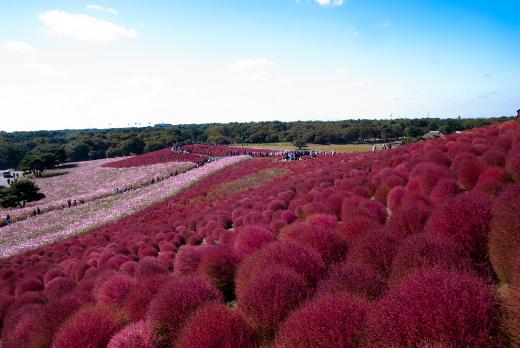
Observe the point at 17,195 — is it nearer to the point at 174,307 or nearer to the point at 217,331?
the point at 174,307

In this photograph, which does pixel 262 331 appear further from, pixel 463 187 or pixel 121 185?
pixel 121 185

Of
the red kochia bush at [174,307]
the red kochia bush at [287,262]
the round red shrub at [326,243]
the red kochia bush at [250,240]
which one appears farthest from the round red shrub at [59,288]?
the round red shrub at [326,243]

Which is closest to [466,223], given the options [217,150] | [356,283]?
[356,283]

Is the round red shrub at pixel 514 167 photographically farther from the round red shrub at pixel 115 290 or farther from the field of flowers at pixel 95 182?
the field of flowers at pixel 95 182

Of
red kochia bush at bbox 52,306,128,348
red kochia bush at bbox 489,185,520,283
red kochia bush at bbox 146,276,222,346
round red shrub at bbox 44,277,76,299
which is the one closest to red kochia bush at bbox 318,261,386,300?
red kochia bush at bbox 489,185,520,283

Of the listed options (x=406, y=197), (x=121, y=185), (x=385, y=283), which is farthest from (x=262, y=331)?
(x=121, y=185)

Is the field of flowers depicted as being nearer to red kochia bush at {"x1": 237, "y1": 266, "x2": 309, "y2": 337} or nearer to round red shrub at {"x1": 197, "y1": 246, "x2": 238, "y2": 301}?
round red shrub at {"x1": 197, "y1": 246, "x2": 238, "y2": 301}
